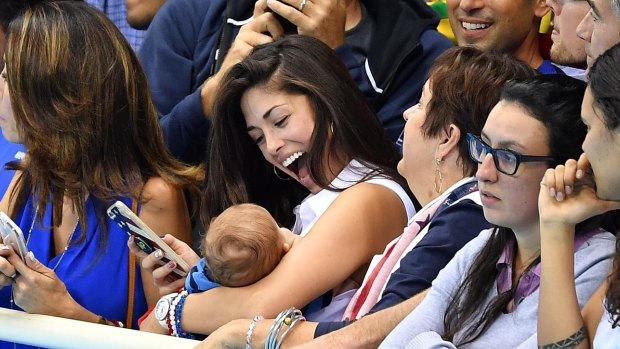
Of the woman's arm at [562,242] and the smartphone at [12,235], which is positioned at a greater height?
the woman's arm at [562,242]

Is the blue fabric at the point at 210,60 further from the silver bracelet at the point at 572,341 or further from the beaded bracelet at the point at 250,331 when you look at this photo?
the silver bracelet at the point at 572,341

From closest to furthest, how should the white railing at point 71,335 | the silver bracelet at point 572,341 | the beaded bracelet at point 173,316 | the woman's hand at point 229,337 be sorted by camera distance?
the silver bracelet at point 572,341, the white railing at point 71,335, the woman's hand at point 229,337, the beaded bracelet at point 173,316

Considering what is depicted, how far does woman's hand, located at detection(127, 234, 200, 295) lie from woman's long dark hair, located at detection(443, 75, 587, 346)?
113 centimetres

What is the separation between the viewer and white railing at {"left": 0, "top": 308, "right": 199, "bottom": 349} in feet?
9.92

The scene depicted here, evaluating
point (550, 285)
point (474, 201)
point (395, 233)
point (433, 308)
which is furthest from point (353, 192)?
point (550, 285)

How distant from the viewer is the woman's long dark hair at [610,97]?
230 cm

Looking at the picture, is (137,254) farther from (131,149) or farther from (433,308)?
(433,308)

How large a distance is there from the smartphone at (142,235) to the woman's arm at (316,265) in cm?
17

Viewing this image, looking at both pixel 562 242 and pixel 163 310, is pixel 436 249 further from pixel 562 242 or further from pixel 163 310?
pixel 163 310

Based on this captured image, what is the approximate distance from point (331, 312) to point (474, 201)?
24.7 inches

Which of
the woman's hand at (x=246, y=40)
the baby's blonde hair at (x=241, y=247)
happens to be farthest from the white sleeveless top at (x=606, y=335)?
the woman's hand at (x=246, y=40)

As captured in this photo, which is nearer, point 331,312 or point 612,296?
point 612,296

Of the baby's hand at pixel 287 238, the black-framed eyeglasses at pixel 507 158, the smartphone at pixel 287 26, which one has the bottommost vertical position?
the baby's hand at pixel 287 238

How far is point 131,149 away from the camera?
12.6ft
